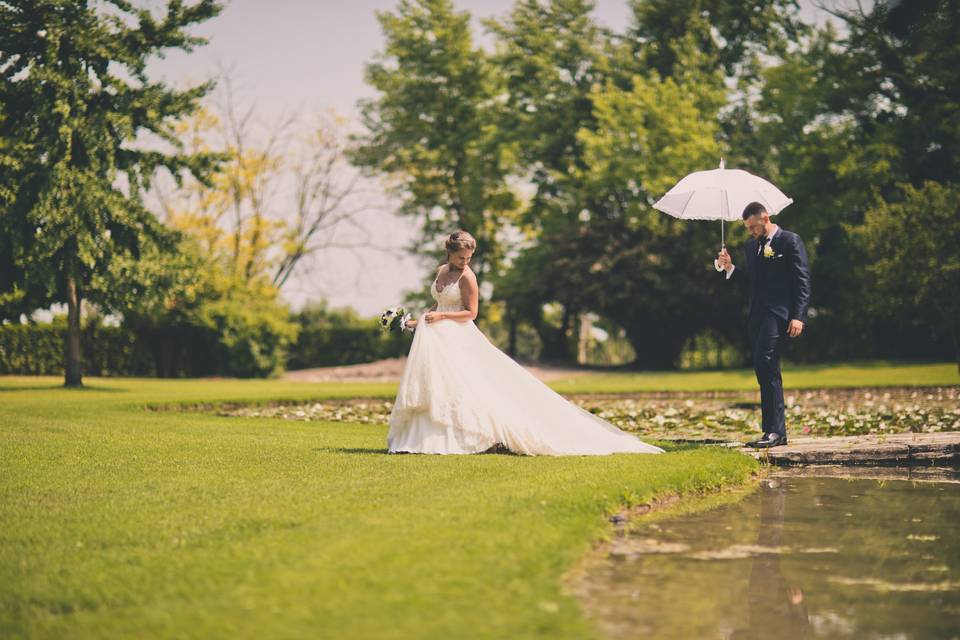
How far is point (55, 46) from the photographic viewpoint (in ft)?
79.4

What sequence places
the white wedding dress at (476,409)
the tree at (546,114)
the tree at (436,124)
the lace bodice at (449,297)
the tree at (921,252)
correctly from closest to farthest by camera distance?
the white wedding dress at (476,409)
the lace bodice at (449,297)
the tree at (921,252)
the tree at (546,114)
the tree at (436,124)

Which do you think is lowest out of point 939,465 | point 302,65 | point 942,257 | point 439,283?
point 939,465

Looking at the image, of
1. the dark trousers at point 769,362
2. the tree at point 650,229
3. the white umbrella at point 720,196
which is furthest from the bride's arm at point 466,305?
the tree at point 650,229

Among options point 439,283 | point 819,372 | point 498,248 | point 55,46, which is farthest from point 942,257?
point 498,248

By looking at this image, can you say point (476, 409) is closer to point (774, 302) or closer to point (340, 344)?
point (774, 302)

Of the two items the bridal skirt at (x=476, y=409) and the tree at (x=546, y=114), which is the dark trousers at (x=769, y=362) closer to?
the bridal skirt at (x=476, y=409)

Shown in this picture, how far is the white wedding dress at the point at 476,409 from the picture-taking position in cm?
916

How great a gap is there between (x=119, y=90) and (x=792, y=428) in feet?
66.6

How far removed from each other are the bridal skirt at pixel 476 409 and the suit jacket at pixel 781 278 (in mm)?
1966

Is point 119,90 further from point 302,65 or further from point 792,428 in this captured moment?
point 792,428

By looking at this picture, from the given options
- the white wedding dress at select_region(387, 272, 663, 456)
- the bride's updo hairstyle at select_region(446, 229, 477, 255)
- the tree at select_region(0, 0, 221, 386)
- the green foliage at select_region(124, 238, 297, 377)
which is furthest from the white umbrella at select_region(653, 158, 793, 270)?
the green foliage at select_region(124, 238, 297, 377)

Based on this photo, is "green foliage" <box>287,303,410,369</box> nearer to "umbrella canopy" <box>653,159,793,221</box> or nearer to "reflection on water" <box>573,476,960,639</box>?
"umbrella canopy" <box>653,159,793,221</box>

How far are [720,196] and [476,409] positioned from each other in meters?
3.66

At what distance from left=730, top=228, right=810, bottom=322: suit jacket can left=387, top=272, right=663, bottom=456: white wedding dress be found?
1.95 meters
